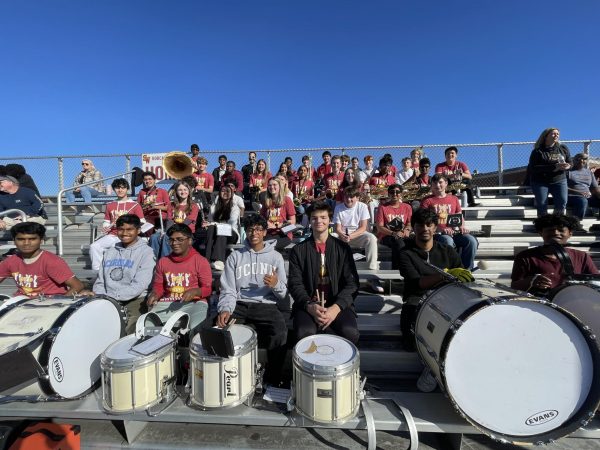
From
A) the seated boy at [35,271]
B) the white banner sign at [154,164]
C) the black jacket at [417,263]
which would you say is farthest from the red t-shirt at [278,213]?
the white banner sign at [154,164]

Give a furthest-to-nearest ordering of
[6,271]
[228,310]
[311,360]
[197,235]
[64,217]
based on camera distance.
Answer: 1. [64,217]
2. [197,235]
3. [6,271]
4. [228,310]
5. [311,360]

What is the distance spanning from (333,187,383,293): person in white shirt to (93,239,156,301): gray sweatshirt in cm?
269

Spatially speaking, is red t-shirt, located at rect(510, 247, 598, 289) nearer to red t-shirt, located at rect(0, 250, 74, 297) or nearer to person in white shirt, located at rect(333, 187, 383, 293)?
person in white shirt, located at rect(333, 187, 383, 293)

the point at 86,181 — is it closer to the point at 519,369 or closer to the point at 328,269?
the point at 328,269

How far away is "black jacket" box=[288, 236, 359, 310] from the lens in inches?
127

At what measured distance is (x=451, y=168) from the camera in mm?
7301

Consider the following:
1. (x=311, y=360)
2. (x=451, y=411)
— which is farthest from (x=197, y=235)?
(x=451, y=411)

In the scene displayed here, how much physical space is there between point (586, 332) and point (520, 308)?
1.26ft

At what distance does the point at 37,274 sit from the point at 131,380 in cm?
219

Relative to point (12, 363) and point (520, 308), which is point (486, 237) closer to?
point (520, 308)

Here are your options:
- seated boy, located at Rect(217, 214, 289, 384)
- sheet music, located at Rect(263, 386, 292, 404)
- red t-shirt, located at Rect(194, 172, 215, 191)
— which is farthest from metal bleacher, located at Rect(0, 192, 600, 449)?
red t-shirt, located at Rect(194, 172, 215, 191)

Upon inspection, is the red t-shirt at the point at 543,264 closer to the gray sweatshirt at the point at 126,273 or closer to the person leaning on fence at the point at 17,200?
the gray sweatshirt at the point at 126,273

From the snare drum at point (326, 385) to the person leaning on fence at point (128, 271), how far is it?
2.38 metres

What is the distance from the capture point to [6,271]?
11.6 feet
